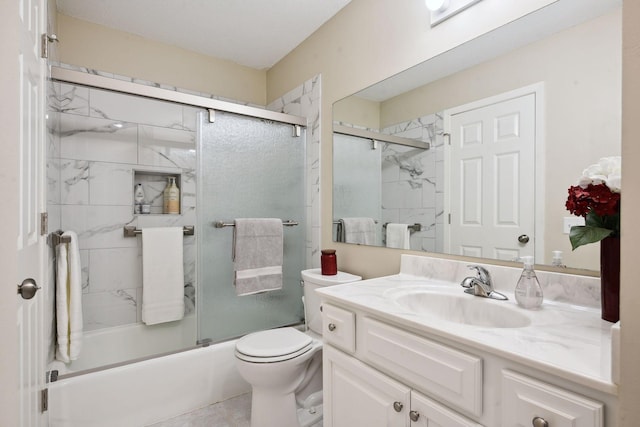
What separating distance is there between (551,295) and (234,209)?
170 cm

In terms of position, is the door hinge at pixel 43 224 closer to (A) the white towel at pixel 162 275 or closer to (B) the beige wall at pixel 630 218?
(A) the white towel at pixel 162 275

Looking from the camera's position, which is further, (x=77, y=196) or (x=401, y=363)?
(x=77, y=196)

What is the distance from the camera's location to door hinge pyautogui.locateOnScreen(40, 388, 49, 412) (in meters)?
1.35

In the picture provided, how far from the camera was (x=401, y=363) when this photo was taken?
3.28 feet

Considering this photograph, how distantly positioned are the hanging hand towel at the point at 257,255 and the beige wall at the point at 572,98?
151cm

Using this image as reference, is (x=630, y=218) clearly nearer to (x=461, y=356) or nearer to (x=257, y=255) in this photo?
(x=461, y=356)

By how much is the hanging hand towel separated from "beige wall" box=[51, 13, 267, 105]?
132 cm

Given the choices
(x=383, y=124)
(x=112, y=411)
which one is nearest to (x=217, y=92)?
(x=383, y=124)

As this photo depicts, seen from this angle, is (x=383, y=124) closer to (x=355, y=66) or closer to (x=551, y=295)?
(x=355, y=66)

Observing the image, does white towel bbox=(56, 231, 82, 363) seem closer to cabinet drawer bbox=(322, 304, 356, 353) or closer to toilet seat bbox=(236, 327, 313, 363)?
toilet seat bbox=(236, 327, 313, 363)

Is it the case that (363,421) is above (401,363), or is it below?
below

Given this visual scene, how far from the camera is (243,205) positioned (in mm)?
2150

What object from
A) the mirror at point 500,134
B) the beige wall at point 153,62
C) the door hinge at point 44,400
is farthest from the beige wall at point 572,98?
the beige wall at point 153,62

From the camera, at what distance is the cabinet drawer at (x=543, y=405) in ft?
2.08
